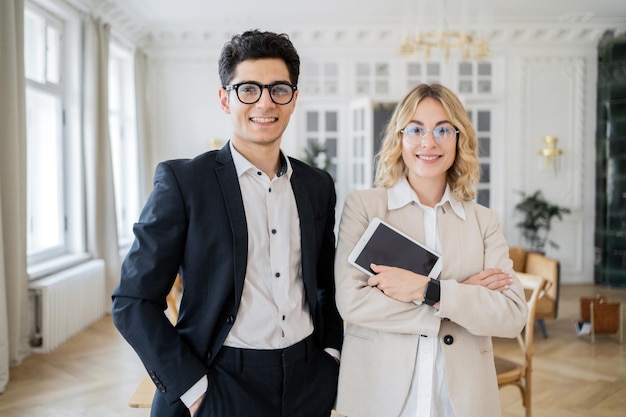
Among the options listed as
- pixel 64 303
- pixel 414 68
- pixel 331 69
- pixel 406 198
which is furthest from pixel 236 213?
pixel 414 68

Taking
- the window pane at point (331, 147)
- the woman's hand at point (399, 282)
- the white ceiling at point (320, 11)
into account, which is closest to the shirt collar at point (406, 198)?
the woman's hand at point (399, 282)

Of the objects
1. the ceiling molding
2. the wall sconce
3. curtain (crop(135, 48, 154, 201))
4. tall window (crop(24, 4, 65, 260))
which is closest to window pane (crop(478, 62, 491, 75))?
the ceiling molding

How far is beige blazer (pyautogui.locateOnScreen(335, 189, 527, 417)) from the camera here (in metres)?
1.71

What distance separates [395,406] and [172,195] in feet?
3.08

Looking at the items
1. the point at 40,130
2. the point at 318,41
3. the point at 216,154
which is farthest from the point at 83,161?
the point at 216,154

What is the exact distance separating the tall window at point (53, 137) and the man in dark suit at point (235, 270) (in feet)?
14.6

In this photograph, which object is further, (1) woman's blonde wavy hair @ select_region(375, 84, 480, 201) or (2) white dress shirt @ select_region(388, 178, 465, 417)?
(1) woman's blonde wavy hair @ select_region(375, 84, 480, 201)

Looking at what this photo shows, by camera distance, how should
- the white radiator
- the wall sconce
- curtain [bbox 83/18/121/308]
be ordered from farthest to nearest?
the wall sconce, curtain [bbox 83/18/121/308], the white radiator

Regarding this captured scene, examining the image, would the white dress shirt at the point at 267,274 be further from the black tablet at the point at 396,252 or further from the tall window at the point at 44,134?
the tall window at the point at 44,134

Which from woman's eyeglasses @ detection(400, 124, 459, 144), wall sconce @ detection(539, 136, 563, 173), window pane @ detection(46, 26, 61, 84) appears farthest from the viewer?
wall sconce @ detection(539, 136, 563, 173)

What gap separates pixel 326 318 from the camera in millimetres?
1983

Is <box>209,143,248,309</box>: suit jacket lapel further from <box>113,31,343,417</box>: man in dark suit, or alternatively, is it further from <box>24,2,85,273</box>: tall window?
<box>24,2,85,273</box>: tall window

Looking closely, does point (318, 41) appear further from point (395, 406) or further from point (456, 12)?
point (395, 406)

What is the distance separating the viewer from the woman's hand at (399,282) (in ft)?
5.63
